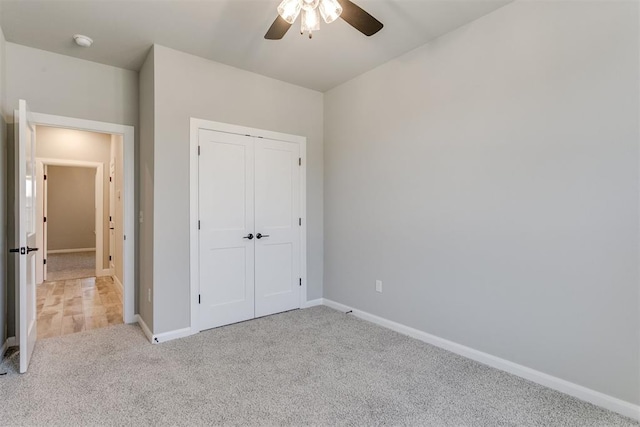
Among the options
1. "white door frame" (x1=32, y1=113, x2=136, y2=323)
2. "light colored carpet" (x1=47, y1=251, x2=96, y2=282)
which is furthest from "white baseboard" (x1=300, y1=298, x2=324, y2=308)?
"light colored carpet" (x1=47, y1=251, x2=96, y2=282)

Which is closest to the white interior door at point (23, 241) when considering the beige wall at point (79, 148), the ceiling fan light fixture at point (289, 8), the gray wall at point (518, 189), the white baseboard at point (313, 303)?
the ceiling fan light fixture at point (289, 8)

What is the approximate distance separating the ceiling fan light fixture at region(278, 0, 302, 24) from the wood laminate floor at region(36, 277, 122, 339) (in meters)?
3.43

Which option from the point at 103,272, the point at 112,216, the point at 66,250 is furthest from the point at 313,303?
the point at 66,250

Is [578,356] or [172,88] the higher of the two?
[172,88]

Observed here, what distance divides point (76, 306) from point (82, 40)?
3.09 m

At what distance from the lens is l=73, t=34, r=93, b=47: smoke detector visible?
2734 millimetres

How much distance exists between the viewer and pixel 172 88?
9.82ft

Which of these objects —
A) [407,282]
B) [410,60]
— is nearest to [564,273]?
[407,282]

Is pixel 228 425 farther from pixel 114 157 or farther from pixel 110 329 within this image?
pixel 114 157

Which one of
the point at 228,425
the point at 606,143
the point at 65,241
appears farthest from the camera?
the point at 65,241

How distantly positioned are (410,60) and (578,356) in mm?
2694

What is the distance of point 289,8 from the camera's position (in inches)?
70.7

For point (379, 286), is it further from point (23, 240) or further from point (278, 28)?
point (23, 240)

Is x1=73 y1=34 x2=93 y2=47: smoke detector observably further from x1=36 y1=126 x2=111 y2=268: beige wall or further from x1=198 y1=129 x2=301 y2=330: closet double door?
x1=36 y1=126 x2=111 y2=268: beige wall
